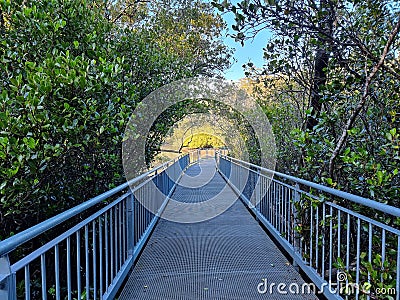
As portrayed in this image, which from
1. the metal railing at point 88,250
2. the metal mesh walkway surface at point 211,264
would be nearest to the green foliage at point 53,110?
the metal railing at point 88,250

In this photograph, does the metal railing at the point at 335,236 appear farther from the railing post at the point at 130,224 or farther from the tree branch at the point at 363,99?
the railing post at the point at 130,224

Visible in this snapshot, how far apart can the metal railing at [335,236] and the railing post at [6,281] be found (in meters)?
1.51

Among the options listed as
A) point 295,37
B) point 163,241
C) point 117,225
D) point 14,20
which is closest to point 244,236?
point 163,241

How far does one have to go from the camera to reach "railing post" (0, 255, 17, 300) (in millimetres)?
1098

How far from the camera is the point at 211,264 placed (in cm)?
347

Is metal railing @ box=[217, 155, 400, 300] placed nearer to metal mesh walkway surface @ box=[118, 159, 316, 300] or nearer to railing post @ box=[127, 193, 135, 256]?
metal mesh walkway surface @ box=[118, 159, 316, 300]

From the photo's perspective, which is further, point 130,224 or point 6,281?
point 130,224

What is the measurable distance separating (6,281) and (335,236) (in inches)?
98.1

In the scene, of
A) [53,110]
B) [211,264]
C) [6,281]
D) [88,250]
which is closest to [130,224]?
[211,264]

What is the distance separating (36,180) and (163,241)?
2266mm

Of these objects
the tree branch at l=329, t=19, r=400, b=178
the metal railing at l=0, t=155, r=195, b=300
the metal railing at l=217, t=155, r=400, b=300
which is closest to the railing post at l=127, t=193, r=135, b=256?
the metal railing at l=0, t=155, r=195, b=300

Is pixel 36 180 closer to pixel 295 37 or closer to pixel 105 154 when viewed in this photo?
pixel 105 154

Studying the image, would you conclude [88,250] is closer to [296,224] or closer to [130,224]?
[130,224]

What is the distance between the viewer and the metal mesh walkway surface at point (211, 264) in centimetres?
286
